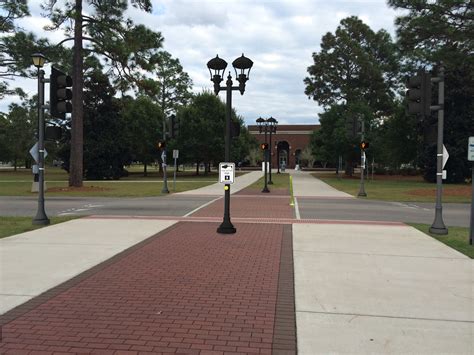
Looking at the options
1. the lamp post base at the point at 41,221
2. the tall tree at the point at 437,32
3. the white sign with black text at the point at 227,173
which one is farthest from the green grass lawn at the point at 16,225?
the tall tree at the point at 437,32

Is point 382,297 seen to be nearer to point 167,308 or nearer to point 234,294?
point 234,294

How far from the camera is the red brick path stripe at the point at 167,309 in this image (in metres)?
4.16

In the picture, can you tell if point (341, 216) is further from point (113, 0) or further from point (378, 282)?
point (113, 0)

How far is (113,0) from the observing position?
26672 mm

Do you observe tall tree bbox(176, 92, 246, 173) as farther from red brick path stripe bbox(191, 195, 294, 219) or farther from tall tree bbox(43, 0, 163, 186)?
red brick path stripe bbox(191, 195, 294, 219)

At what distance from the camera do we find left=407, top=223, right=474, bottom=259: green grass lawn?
8899mm

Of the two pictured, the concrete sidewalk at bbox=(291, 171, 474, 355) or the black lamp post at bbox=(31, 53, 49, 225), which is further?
the black lamp post at bbox=(31, 53, 49, 225)

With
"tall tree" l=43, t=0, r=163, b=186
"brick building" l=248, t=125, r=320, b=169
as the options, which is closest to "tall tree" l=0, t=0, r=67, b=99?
"tall tree" l=43, t=0, r=163, b=186

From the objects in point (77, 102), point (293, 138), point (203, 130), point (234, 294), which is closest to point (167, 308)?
point (234, 294)

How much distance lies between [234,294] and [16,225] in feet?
27.3

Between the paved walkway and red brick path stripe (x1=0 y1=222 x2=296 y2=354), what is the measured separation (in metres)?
0.02

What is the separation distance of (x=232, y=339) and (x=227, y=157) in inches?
267

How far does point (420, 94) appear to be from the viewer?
10633 mm

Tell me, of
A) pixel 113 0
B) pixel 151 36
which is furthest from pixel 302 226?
pixel 113 0
